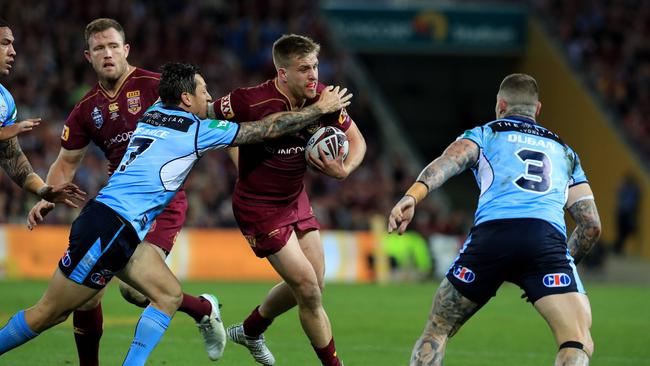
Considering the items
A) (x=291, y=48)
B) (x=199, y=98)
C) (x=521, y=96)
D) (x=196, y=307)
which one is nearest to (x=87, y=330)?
(x=196, y=307)

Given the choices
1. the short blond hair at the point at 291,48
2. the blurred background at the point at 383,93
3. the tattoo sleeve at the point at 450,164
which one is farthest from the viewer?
the blurred background at the point at 383,93

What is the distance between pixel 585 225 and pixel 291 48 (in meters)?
2.50

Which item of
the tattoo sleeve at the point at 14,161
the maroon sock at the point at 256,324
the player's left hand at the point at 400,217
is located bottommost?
the maroon sock at the point at 256,324

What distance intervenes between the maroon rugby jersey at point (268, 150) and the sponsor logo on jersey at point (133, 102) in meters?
0.74

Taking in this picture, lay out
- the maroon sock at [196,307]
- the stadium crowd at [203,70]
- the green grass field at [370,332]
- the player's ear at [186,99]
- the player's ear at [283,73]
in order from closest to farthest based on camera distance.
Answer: the player's ear at [186,99] → the player's ear at [283,73] → the maroon sock at [196,307] → the green grass field at [370,332] → the stadium crowd at [203,70]

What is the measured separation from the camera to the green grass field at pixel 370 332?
399 inches

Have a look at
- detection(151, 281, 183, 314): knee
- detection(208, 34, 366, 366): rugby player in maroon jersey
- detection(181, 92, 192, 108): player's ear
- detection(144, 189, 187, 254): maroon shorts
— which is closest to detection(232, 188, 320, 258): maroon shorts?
detection(208, 34, 366, 366): rugby player in maroon jersey

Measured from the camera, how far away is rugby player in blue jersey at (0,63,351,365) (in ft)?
23.9

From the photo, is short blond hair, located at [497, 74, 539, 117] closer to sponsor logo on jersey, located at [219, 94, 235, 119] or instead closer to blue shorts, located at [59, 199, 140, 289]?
sponsor logo on jersey, located at [219, 94, 235, 119]

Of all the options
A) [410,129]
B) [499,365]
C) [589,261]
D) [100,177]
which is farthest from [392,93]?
[499,365]

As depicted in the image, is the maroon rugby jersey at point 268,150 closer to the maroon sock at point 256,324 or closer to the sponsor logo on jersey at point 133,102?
the sponsor logo on jersey at point 133,102

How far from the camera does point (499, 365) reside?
10.0 metres

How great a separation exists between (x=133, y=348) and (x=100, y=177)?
14291mm

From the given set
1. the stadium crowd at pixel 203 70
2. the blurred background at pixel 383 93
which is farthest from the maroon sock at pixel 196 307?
the stadium crowd at pixel 203 70
